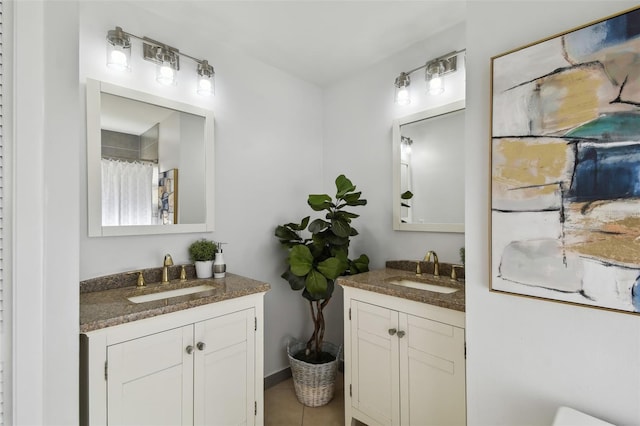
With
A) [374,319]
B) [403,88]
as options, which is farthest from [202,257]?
[403,88]

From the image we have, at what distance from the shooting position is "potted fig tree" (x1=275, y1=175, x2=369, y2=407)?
6.64 ft

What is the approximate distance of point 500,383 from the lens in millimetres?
1092

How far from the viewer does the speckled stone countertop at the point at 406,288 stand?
1469 mm

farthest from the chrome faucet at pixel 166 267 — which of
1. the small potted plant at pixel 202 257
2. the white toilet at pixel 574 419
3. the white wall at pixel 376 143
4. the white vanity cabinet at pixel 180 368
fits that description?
the white toilet at pixel 574 419

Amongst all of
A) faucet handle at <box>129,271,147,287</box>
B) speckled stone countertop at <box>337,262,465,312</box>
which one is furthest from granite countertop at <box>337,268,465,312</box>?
faucet handle at <box>129,271,147,287</box>

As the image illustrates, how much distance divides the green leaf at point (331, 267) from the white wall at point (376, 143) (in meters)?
0.55

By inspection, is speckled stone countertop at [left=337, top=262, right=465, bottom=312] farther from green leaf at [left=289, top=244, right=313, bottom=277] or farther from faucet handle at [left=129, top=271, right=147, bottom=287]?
faucet handle at [left=129, top=271, right=147, bottom=287]

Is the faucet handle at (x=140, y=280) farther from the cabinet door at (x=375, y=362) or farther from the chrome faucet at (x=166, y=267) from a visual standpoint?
the cabinet door at (x=375, y=362)

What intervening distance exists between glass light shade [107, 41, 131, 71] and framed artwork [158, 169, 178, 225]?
625 millimetres

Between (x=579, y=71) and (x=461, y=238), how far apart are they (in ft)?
4.11

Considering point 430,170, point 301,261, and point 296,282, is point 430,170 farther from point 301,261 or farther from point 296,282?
point 296,282

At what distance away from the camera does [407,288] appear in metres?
1.70

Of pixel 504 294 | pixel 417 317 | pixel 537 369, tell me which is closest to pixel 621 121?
pixel 504 294

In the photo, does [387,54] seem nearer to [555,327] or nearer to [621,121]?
[621,121]
